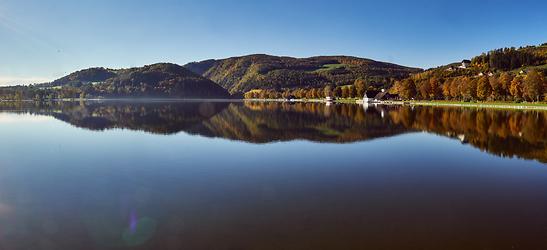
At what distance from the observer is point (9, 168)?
22578 mm

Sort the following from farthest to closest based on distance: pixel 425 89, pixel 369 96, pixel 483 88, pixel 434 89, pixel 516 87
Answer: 1. pixel 369 96
2. pixel 434 89
3. pixel 425 89
4. pixel 483 88
5. pixel 516 87

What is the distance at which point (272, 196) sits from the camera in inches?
640

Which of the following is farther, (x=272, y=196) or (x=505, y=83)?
(x=505, y=83)

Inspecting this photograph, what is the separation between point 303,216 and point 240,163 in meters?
11.0

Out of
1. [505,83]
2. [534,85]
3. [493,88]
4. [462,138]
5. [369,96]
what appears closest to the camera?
[462,138]

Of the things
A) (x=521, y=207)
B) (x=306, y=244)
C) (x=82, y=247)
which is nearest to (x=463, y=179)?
(x=521, y=207)

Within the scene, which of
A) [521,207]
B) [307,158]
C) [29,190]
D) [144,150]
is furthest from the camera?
[144,150]

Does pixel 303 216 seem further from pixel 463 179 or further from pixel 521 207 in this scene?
pixel 463 179

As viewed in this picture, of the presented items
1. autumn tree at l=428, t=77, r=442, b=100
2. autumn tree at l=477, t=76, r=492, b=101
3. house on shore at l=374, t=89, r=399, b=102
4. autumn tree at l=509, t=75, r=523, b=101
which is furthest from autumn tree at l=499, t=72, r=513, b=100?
house on shore at l=374, t=89, r=399, b=102

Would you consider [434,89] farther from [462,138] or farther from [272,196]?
[272,196]

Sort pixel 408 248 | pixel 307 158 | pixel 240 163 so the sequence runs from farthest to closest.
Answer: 1. pixel 307 158
2. pixel 240 163
3. pixel 408 248

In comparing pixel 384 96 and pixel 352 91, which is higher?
pixel 352 91

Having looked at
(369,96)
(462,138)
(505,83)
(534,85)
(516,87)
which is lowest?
(462,138)

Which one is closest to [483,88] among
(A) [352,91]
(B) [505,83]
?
(B) [505,83]
